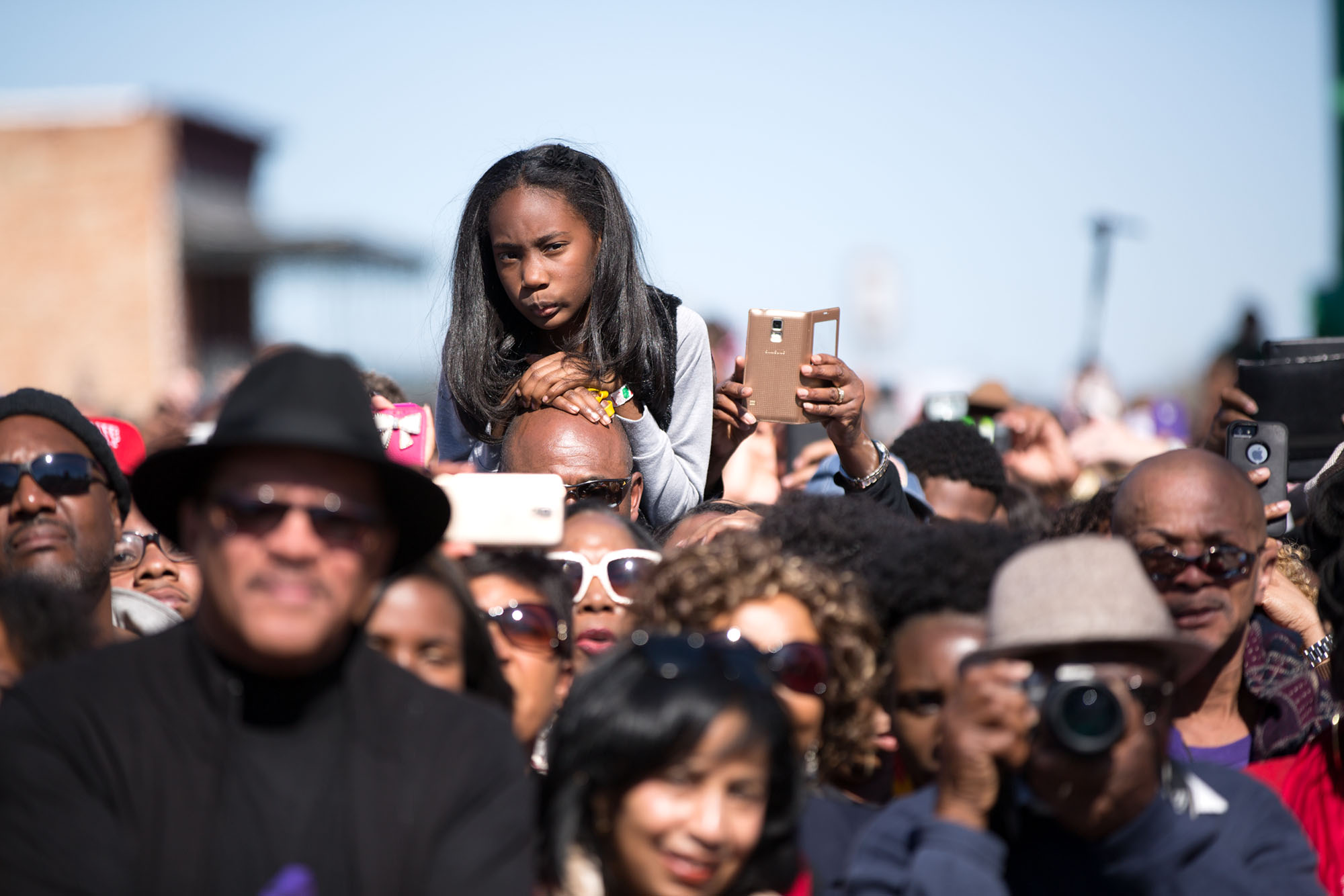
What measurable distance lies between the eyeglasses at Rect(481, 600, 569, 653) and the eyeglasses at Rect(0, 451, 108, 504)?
4.90 feet

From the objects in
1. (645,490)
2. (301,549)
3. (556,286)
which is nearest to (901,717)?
(301,549)

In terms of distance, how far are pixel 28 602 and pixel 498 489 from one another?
97 centimetres

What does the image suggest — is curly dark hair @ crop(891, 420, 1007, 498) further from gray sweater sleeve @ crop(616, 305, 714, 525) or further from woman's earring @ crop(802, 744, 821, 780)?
woman's earring @ crop(802, 744, 821, 780)

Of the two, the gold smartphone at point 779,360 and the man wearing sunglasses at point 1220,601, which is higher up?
the gold smartphone at point 779,360

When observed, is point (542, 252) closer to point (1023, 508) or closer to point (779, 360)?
point (779, 360)

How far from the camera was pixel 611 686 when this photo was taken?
2.38 meters

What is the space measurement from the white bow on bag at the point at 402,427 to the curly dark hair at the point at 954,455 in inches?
80.0

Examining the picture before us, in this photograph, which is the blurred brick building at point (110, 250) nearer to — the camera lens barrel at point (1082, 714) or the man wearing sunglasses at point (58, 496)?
the man wearing sunglasses at point (58, 496)

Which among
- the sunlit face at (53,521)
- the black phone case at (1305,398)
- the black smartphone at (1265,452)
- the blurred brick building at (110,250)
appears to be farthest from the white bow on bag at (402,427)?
the blurred brick building at (110,250)

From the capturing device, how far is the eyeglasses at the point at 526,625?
2941 mm

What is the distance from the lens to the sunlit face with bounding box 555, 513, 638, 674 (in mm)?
3422

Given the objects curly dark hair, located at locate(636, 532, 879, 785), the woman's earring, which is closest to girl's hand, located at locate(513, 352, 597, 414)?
curly dark hair, located at locate(636, 532, 879, 785)

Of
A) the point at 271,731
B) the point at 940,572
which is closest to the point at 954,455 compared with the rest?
the point at 940,572

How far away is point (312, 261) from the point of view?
2386 centimetres
